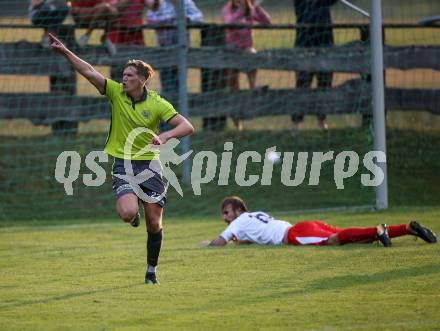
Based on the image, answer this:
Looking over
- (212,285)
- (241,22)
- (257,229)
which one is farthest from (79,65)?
(241,22)

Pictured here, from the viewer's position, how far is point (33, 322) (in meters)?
7.04

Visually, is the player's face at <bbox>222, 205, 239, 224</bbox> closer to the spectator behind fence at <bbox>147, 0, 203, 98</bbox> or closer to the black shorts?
the black shorts

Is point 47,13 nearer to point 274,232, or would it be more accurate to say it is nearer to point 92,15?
point 92,15

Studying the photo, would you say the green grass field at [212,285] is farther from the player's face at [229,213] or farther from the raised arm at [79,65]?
the raised arm at [79,65]

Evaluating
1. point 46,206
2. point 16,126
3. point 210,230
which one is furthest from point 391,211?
point 16,126

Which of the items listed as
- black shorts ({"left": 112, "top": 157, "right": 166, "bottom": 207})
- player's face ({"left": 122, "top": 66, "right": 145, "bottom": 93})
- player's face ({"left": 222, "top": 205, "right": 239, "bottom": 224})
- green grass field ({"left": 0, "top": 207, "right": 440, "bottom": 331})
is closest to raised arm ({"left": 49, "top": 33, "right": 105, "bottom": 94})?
player's face ({"left": 122, "top": 66, "right": 145, "bottom": 93})

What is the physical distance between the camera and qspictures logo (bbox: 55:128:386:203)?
15617mm

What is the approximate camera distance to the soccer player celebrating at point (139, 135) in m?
8.83

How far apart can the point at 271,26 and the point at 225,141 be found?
211cm

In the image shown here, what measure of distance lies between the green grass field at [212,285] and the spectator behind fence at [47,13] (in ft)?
12.6

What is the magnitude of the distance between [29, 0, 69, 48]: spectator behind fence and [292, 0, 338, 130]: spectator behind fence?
4096 millimetres

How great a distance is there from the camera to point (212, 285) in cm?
866

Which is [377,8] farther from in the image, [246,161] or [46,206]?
[46,206]

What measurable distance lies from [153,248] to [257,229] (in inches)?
110
